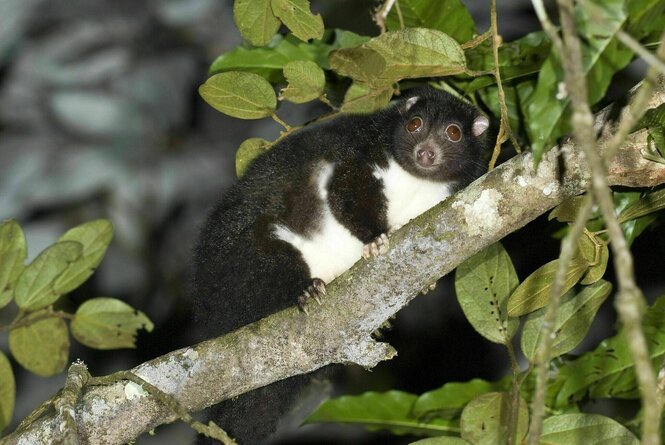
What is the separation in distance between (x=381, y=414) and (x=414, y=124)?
1.22 meters

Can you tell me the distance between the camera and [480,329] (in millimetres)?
3078

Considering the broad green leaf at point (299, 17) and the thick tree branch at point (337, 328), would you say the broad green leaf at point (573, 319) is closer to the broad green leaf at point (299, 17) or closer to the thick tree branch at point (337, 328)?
the thick tree branch at point (337, 328)

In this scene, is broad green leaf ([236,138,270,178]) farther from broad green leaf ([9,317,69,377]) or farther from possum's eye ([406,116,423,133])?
broad green leaf ([9,317,69,377])

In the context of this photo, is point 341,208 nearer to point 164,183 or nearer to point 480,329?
point 480,329

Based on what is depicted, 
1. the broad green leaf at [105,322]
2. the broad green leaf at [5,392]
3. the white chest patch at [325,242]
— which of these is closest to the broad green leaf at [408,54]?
the white chest patch at [325,242]

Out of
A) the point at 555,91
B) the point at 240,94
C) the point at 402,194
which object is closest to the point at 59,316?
the point at 240,94

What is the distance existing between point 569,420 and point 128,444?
4.64ft

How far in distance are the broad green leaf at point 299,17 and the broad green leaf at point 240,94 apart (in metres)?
0.28

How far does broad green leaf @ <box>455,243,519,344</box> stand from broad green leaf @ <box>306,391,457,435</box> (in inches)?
28.0

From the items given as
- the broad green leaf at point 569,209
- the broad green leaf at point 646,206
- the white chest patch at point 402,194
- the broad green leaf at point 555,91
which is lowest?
the white chest patch at point 402,194

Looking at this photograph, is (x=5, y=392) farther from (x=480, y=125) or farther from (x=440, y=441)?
(x=480, y=125)

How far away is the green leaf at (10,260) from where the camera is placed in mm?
3359

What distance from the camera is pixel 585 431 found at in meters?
2.71

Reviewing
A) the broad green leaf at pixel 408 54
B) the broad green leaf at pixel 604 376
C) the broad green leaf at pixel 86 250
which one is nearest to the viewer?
the broad green leaf at pixel 408 54
